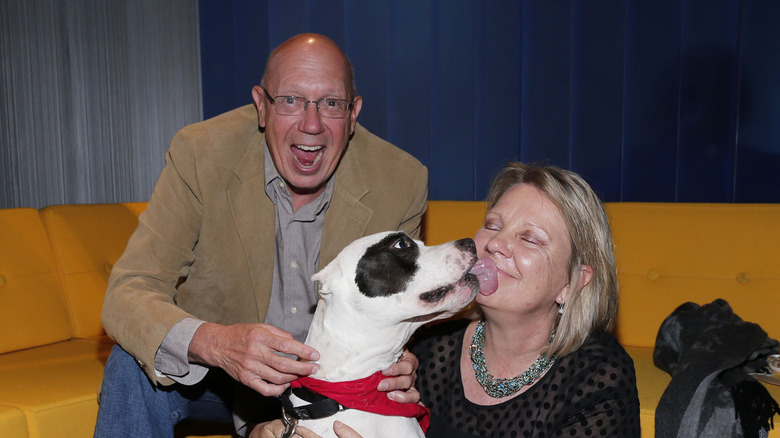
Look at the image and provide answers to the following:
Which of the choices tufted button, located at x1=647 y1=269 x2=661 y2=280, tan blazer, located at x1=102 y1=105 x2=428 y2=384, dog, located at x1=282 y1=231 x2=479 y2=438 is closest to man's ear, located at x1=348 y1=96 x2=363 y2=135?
tan blazer, located at x1=102 y1=105 x2=428 y2=384

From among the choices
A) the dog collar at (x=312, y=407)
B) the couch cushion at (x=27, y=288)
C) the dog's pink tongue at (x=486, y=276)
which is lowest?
the couch cushion at (x=27, y=288)

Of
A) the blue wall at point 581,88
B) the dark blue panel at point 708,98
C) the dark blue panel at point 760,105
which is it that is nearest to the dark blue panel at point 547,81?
the blue wall at point 581,88

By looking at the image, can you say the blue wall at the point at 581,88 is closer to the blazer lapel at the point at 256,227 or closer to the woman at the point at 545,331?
the woman at the point at 545,331

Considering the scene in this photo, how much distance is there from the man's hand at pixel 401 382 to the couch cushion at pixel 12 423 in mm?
1424

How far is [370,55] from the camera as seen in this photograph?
4.11 m

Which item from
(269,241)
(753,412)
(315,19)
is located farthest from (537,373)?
(315,19)

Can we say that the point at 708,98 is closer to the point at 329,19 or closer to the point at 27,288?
the point at 329,19

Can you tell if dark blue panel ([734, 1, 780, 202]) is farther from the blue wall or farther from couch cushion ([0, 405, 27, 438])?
couch cushion ([0, 405, 27, 438])

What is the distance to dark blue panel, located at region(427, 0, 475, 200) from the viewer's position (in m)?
3.83

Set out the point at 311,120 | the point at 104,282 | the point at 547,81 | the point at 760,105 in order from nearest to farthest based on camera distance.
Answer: the point at 311,120 → the point at 760,105 → the point at 104,282 → the point at 547,81

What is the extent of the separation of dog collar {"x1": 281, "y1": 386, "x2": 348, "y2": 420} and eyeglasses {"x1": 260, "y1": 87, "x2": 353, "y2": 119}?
97 cm

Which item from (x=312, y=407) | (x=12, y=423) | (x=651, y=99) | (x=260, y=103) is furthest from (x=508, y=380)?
→ (x=651, y=99)

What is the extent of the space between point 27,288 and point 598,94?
2.98 metres

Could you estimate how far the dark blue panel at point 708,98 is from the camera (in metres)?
3.29
